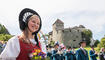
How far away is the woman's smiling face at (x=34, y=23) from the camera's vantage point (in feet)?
9.63

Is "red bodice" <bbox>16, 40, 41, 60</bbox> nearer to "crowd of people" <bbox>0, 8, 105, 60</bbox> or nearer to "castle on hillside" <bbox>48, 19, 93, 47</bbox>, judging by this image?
"crowd of people" <bbox>0, 8, 105, 60</bbox>

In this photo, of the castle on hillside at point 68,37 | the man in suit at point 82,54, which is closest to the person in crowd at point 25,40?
the man in suit at point 82,54

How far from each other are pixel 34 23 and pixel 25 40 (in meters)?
0.32

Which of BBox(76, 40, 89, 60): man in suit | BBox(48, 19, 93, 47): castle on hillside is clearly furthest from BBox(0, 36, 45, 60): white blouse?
BBox(48, 19, 93, 47): castle on hillside

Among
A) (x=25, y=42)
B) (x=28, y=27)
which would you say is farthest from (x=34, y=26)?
(x=25, y=42)

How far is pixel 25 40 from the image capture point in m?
2.84

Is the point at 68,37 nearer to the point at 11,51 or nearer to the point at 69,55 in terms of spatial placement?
the point at 69,55

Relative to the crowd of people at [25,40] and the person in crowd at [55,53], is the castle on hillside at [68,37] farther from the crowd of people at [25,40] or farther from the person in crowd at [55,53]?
the crowd of people at [25,40]

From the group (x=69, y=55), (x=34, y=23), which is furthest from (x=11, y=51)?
(x=69, y=55)

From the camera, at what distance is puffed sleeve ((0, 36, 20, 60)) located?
2.63 metres

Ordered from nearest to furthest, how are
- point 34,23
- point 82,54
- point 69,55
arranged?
point 34,23 → point 82,54 → point 69,55

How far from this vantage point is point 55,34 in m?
80.9

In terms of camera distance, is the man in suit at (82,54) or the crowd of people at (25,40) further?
the man in suit at (82,54)

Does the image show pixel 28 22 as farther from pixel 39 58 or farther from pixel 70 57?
pixel 70 57
